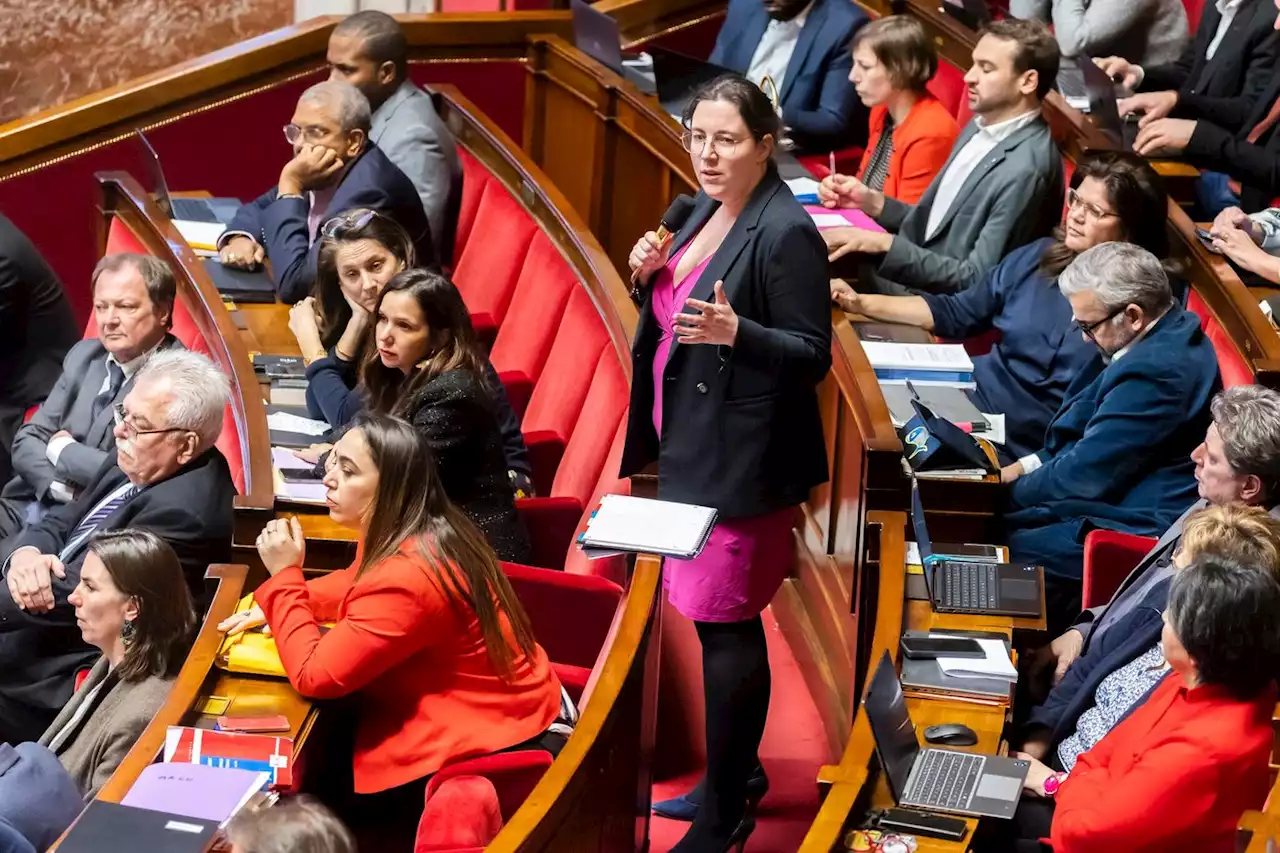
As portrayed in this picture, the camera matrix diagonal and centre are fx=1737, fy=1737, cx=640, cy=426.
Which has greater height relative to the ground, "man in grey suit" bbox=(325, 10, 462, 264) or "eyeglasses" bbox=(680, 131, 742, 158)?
"eyeglasses" bbox=(680, 131, 742, 158)

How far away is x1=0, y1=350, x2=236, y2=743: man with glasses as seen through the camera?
271 cm

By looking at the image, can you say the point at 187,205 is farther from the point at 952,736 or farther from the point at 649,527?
the point at 952,736

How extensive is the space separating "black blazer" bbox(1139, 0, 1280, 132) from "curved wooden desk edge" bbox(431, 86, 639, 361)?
135 centimetres

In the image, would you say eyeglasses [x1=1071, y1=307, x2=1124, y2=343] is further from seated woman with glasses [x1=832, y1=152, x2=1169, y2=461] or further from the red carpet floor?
the red carpet floor

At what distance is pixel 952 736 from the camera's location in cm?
215

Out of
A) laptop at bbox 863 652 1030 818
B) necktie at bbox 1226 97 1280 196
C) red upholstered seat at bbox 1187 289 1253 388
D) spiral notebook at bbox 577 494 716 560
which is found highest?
necktie at bbox 1226 97 1280 196

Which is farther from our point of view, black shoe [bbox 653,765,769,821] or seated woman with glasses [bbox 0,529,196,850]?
black shoe [bbox 653,765,769,821]

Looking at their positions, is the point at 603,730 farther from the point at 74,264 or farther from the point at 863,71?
the point at 74,264

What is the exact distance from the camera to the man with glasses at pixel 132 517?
8.89 ft

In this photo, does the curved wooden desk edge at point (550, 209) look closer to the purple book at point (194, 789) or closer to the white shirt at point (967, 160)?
the white shirt at point (967, 160)

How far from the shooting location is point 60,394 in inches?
134

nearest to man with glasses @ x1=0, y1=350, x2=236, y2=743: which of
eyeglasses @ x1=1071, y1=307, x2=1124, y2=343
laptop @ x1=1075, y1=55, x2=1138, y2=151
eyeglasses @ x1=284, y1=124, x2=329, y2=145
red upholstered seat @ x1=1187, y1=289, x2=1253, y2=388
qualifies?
eyeglasses @ x1=284, y1=124, x2=329, y2=145

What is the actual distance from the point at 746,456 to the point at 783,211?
13.3 inches

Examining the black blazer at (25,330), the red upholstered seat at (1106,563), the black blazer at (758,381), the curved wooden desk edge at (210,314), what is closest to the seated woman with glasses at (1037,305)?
the red upholstered seat at (1106,563)
